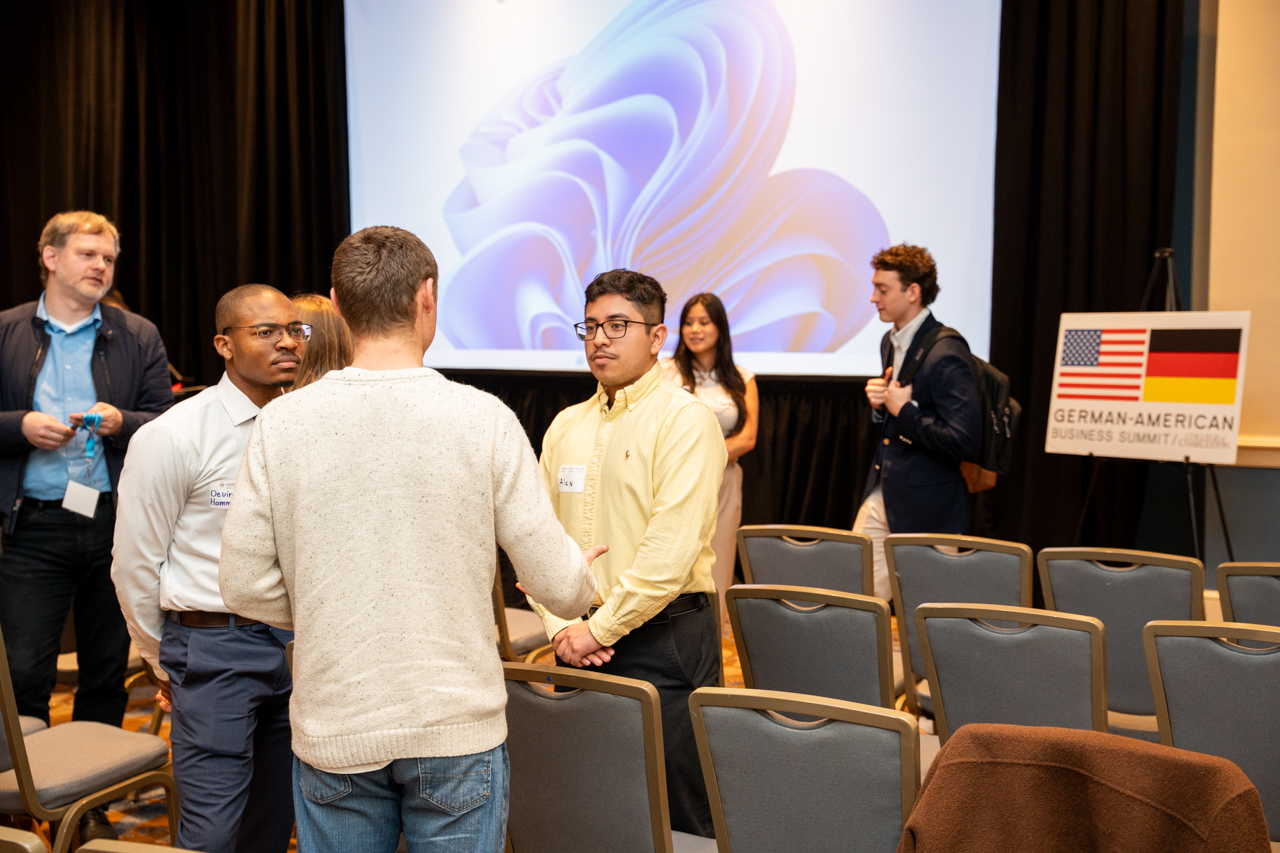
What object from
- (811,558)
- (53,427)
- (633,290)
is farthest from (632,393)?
(53,427)

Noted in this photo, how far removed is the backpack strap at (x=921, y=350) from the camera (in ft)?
12.3

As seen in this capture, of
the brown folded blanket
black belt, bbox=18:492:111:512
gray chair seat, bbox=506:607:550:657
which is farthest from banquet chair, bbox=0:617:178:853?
the brown folded blanket

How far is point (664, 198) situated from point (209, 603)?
4285 millimetres

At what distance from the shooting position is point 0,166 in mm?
7438

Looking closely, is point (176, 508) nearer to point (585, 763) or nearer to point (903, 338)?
point (585, 763)

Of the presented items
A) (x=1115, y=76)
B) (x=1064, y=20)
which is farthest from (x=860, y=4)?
(x=1115, y=76)

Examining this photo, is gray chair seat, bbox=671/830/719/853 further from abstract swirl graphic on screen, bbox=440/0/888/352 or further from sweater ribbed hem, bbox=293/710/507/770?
abstract swirl graphic on screen, bbox=440/0/888/352

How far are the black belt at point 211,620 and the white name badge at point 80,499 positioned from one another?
1.17 meters

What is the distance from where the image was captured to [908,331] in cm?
385

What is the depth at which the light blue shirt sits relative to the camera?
10.0 ft

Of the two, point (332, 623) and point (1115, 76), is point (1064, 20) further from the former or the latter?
point (332, 623)

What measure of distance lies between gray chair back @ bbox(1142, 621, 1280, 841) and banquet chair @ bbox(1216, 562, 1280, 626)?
603 millimetres

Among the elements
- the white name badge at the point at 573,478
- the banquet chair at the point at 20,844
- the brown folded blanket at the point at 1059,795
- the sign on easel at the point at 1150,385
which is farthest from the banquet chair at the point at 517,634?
the sign on easel at the point at 1150,385

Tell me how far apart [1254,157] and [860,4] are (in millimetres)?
2098
